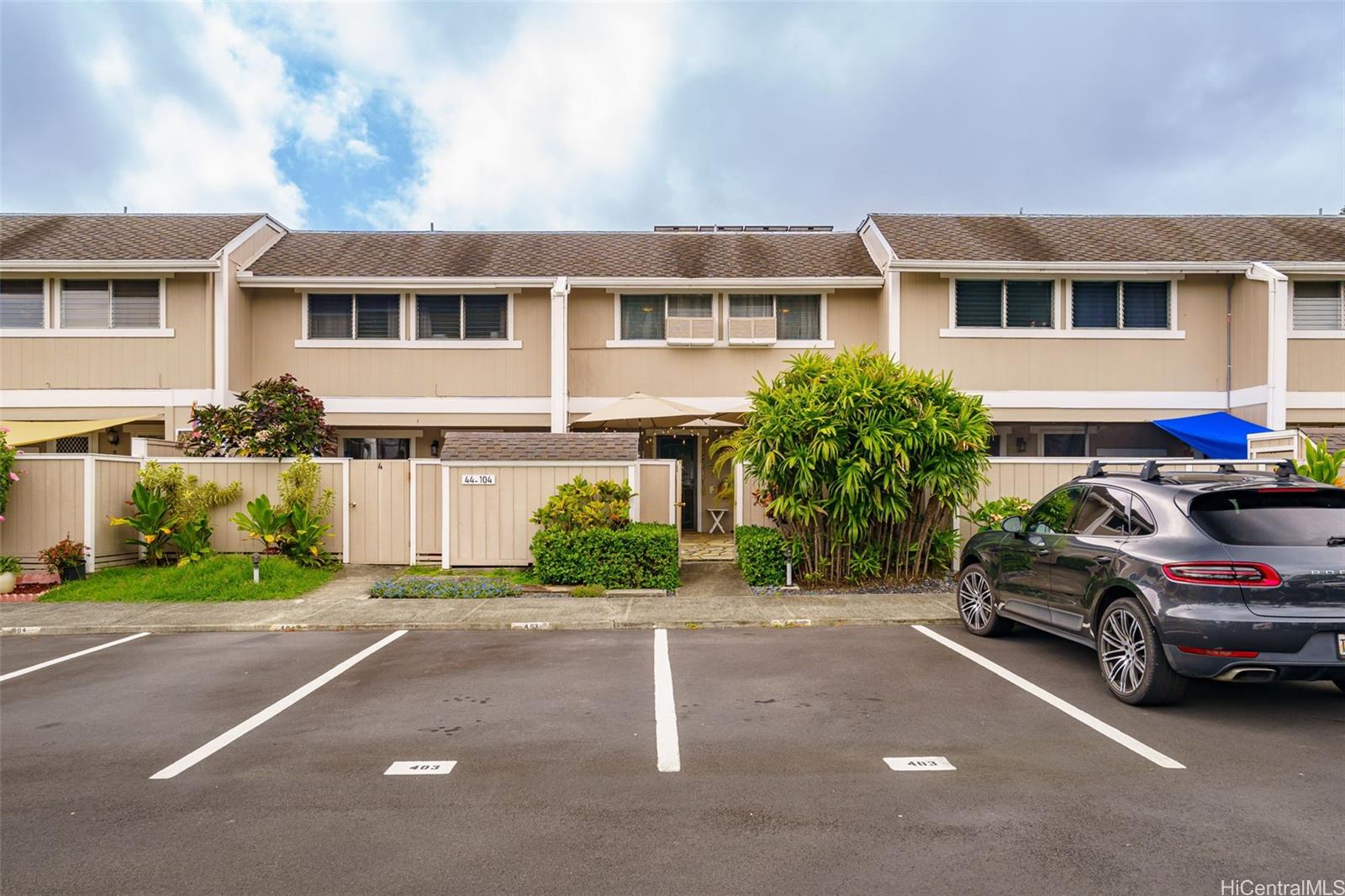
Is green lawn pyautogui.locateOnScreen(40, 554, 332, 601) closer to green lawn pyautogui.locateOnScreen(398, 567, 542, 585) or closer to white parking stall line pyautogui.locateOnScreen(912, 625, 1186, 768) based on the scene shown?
green lawn pyautogui.locateOnScreen(398, 567, 542, 585)

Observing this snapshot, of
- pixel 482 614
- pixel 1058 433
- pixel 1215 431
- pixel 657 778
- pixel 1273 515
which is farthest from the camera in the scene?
pixel 1058 433

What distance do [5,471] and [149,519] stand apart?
190 cm

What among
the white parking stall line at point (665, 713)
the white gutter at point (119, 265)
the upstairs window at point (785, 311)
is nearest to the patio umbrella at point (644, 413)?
the upstairs window at point (785, 311)

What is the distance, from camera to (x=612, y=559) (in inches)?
435

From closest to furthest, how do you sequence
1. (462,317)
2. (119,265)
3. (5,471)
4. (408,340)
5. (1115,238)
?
(5,471) < (119,265) < (408,340) < (462,317) < (1115,238)

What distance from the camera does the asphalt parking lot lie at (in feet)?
11.6

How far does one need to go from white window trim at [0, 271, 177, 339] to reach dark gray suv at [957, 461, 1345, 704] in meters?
16.0

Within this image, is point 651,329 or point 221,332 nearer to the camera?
point 221,332

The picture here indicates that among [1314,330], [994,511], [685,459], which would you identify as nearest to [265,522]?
[685,459]

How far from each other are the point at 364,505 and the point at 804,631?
24.4ft

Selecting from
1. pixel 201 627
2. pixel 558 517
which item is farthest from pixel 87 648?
pixel 558 517

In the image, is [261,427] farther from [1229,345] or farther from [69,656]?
[1229,345]

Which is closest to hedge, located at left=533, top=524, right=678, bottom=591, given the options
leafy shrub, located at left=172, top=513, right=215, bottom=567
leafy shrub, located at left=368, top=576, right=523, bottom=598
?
leafy shrub, located at left=368, top=576, right=523, bottom=598

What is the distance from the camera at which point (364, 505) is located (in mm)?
12758
